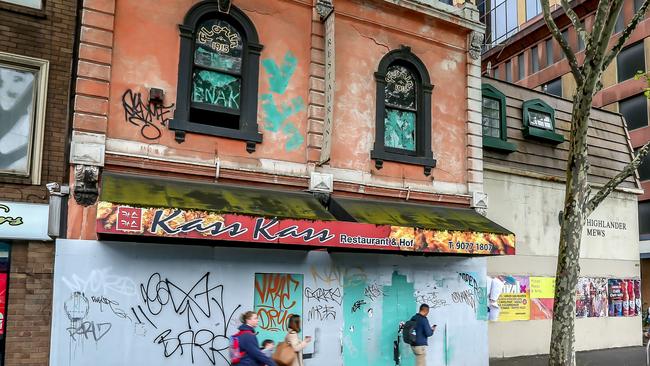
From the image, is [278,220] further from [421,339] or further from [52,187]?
[421,339]

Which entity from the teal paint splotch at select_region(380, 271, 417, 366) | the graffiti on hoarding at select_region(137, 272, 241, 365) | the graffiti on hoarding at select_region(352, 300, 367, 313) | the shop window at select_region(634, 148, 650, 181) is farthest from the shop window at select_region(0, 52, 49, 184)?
the shop window at select_region(634, 148, 650, 181)

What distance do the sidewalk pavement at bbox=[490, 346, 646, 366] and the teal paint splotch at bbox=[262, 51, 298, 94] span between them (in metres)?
8.08

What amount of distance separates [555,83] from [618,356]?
1029 inches

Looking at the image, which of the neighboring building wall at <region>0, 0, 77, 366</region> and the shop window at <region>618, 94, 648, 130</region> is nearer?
the neighboring building wall at <region>0, 0, 77, 366</region>

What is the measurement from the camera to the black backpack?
10570 mm

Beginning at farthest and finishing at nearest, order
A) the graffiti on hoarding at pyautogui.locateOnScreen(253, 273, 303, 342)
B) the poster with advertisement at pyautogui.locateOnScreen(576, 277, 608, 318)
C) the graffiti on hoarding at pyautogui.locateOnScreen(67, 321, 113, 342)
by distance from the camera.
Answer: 1. the poster with advertisement at pyautogui.locateOnScreen(576, 277, 608, 318)
2. the graffiti on hoarding at pyautogui.locateOnScreen(253, 273, 303, 342)
3. the graffiti on hoarding at pyautogui.locateOnScreen(67, 321, 113, 342)

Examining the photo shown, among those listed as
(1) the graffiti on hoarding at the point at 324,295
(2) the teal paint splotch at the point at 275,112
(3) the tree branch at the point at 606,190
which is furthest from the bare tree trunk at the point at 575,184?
(2) the teal paint splotch at the point at 275,112

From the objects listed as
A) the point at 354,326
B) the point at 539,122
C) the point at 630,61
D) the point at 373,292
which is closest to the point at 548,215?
the point at 539,122

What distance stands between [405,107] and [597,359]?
8.05 meters

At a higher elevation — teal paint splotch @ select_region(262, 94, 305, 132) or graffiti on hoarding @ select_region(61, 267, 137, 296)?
teal paint splotch @ select_region(262, 94, 305, 132)

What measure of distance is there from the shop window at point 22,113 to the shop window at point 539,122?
11983mm

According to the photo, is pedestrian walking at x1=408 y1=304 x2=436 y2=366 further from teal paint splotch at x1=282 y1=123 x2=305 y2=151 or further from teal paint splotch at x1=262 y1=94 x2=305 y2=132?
teal paint splotch at x1=262 y1=94 x2=305 y2=132

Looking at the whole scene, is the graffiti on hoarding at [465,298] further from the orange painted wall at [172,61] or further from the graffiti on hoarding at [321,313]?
the orange painted wall at [172,61]

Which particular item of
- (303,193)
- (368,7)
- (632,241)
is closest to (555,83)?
(632,241)
